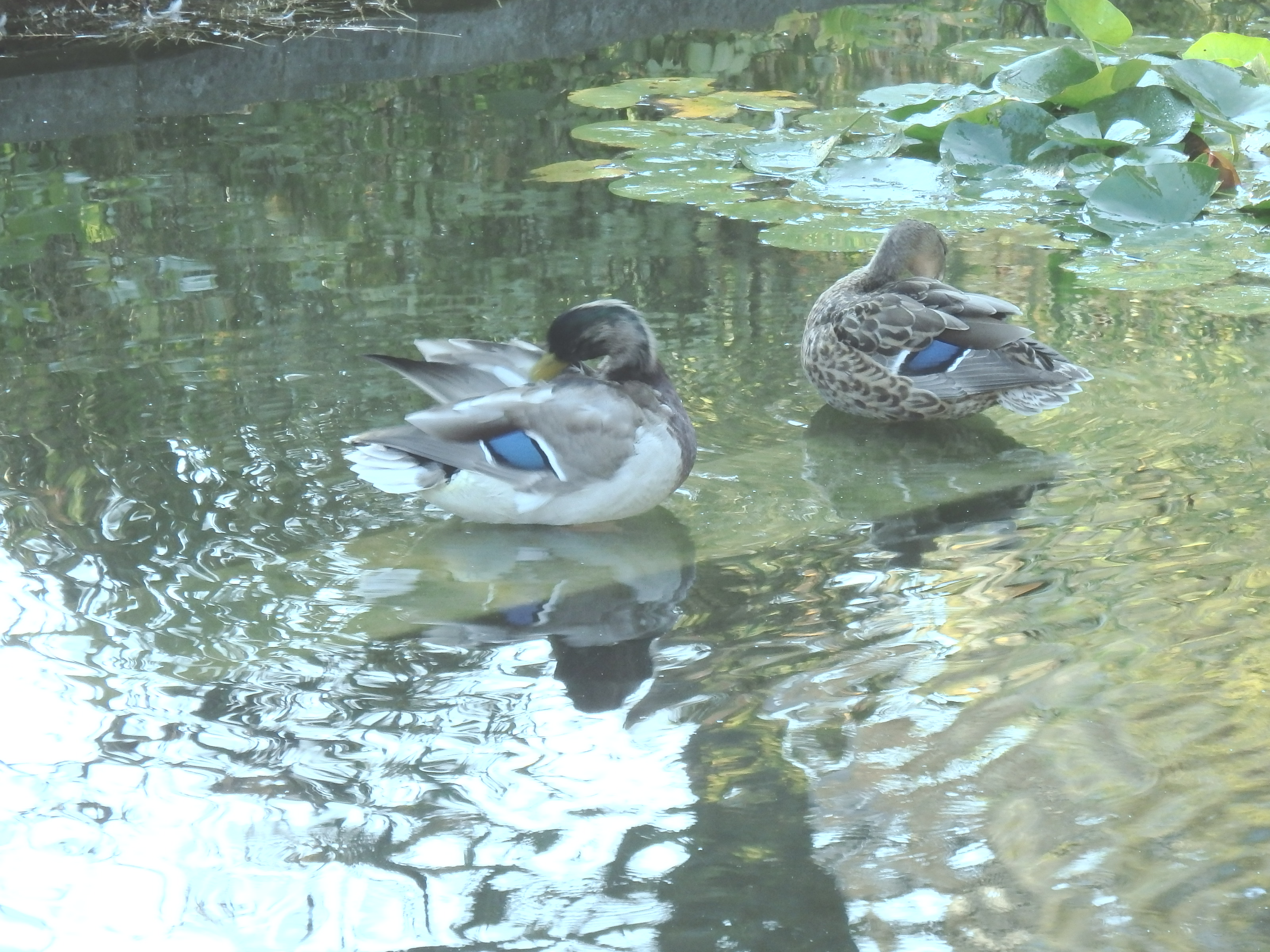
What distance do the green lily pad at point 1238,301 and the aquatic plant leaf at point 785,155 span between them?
200 cm

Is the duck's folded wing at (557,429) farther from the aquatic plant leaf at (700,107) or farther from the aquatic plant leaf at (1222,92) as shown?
the aquatic plant leaf at (700,107)

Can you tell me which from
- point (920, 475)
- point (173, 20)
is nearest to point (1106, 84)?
point (920, 475)

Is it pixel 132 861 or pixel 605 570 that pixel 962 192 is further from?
pixel 132 861

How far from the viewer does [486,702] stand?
2811 millimetres

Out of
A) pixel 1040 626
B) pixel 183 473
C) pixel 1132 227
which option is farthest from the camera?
pixel 1132 227

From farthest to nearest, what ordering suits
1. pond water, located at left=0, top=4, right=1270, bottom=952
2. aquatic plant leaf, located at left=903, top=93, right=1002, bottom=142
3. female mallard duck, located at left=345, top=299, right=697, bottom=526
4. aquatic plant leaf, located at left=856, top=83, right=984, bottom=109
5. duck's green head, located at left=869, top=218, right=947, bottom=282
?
1. aquatic plant leaf, located at left=856, top=83, right=984, bottom=109
2. aquatic plant leaf, located at left=903, top=93, right=1002, bottom=142
3. duck's green head, located at left=869, top=218, right=947, bottom=282
4. female mallard duck, located at left=345, top=299, right=697, bottom=526
5. pond water, located at left=0, top=4, right=1270, bottom=952

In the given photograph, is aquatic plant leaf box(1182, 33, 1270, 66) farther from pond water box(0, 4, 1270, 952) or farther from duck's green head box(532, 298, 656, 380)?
duck's green head box(532, 298, 656, 380)

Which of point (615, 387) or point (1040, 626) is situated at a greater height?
point (615, 387)

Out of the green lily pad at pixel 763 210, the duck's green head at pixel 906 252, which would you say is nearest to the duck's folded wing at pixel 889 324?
the duck's green head at pixel 906 252

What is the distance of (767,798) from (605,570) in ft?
3.28

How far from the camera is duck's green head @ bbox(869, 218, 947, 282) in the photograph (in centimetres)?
451

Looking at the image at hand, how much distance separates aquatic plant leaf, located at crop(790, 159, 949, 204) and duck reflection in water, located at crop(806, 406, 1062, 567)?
1.87m

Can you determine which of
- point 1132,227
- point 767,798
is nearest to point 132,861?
point 767,798

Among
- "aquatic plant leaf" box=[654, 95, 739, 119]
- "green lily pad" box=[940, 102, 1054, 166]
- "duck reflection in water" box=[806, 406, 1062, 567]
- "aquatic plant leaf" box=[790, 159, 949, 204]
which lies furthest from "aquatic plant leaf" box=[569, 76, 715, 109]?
"duck reflection in water" box=[806, 406, 1062, 567]
